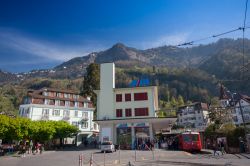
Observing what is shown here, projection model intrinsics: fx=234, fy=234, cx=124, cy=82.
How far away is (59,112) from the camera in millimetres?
64125

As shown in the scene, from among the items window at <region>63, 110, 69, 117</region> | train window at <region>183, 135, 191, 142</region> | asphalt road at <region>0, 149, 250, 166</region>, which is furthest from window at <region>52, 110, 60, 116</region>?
train window at <region>183, 135, 191, 142</region>

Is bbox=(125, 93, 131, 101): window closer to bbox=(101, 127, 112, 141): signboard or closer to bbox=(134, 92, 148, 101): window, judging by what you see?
bbox=(134, 92, 148, 101): window

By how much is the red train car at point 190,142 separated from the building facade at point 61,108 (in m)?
35.1

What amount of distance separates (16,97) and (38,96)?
78.1 metres

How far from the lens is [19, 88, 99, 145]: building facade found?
197 feet

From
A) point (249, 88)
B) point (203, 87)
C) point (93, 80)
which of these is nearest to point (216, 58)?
point (203, 87)

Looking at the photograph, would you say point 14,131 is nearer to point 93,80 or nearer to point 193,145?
point 193,145

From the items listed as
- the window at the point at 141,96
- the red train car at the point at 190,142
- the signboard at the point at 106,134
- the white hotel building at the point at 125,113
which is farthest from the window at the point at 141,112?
the red train car at the point at 190,142

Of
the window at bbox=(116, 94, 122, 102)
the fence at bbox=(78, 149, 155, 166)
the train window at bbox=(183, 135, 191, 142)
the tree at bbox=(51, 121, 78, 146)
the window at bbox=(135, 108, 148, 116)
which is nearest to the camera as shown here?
the fence at bbox=(78, 149, 155, 166)

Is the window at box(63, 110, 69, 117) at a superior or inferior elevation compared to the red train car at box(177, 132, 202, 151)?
superior

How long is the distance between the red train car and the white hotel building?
6553mm

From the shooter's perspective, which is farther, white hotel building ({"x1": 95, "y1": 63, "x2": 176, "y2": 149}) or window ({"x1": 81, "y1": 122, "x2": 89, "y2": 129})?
window ({"x1": 81, "y1": 122, "x2": 89, "y2": 129})

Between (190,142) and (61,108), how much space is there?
40844mm

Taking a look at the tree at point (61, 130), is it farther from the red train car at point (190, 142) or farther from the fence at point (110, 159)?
the red train car at point (190, 142)
